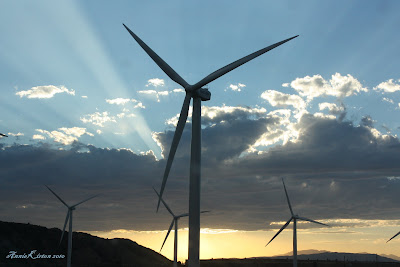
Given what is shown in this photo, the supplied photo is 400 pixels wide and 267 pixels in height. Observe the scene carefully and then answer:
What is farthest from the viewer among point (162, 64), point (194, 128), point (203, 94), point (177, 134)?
point (162, 64)

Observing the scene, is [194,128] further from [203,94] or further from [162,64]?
[162,64]

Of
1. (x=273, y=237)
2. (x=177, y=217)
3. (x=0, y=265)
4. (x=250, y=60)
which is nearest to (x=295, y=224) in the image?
(x=273, y=237)

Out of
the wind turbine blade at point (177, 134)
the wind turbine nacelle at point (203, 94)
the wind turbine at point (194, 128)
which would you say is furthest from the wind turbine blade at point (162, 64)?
the wind turbine blade at point (177, 134)

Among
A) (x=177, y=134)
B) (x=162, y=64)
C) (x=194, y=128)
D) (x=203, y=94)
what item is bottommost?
(x=177, y=134)

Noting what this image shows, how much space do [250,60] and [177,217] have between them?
72.2m

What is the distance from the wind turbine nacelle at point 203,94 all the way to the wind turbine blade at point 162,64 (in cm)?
229

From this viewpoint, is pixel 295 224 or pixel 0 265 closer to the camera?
→ pixel 295 224

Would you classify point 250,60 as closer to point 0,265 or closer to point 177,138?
point 177,138

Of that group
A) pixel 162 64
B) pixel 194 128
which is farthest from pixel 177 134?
pixel 162 64

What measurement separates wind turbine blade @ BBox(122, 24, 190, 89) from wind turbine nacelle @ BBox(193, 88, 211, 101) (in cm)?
229

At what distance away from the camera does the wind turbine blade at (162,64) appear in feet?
201

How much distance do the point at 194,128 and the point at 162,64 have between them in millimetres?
13409

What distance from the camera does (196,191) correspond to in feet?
165

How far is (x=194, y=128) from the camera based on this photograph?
53875mm
